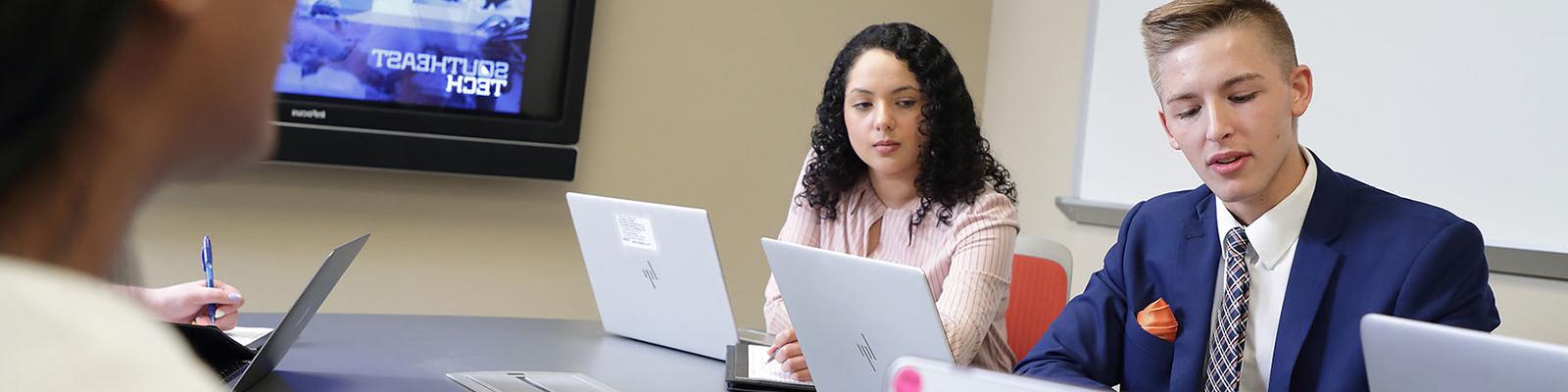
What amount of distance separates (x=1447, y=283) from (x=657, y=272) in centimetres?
113

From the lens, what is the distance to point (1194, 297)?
1.76 m

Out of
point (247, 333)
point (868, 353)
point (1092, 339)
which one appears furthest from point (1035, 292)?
point (247, 333)

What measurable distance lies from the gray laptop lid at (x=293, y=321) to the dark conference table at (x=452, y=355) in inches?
0.9

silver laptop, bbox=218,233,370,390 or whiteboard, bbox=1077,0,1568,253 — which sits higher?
whiteboard, bbox=1077,0,1568,253

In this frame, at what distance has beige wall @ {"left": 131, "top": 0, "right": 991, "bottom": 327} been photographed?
11.3ft

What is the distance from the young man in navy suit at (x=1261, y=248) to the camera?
1613 mm

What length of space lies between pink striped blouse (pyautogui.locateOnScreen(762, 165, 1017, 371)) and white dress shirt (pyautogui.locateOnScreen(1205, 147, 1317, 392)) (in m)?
0.46

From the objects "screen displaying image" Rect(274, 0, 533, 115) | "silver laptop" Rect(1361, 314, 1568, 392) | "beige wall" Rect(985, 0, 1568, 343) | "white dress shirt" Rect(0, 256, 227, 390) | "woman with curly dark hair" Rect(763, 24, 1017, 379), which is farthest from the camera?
"beige wall" Rect(985, 0, 1568, 343)

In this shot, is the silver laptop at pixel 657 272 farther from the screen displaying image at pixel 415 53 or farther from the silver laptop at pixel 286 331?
the screen displaying image at pixel 415 53

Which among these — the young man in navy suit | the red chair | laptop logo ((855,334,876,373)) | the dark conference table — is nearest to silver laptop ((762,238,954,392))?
laptop logo ((855,334,876,373))

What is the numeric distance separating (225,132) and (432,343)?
5.92ft

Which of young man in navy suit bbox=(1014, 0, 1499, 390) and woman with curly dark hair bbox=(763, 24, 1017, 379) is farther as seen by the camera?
woman with curly dark hair bbox=(763, 24, 1017, 379)

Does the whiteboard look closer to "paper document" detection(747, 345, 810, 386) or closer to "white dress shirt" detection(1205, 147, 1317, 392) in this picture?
"white dress shirt" detection(1205, 147, 1317, 392)

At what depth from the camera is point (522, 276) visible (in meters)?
3.76
